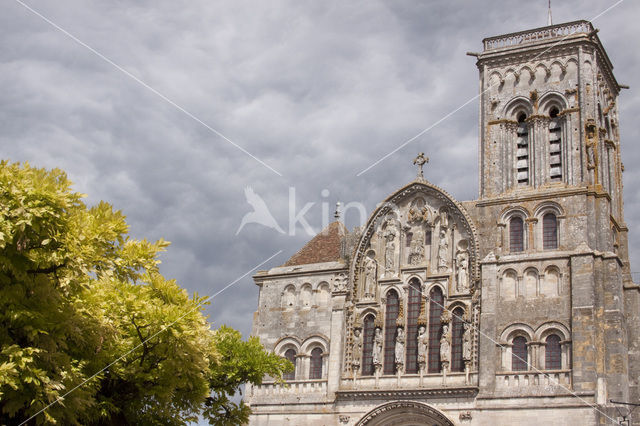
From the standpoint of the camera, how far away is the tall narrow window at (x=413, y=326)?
3488 cm

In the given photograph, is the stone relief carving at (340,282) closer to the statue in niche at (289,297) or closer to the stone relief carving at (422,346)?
the statue in niche at (289,297)

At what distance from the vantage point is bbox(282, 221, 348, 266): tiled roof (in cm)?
4038

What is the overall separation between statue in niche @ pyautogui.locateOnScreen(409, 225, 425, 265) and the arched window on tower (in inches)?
241

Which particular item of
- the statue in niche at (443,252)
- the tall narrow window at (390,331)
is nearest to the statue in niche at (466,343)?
the statue in niche at (443,252)

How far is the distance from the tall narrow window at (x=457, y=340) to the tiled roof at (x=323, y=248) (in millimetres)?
7000

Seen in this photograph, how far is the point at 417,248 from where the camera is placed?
36.8 metres

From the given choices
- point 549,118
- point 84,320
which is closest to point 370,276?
point 549,118

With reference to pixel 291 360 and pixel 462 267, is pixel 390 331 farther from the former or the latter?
pixel 291 360

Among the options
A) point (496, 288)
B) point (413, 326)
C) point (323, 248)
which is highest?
point (323, 248)

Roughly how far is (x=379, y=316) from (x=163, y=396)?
16410 mm

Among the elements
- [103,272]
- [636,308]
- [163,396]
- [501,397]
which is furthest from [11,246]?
[636,308]

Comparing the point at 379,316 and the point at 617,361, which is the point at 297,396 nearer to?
the point at 379,316

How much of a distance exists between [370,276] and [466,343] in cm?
574

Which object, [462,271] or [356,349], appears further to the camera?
[356,349]
